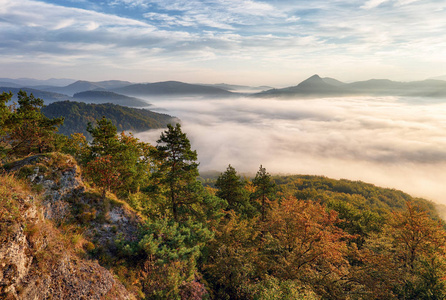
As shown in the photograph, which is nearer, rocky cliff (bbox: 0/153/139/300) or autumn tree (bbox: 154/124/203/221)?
rocky cliff (bbox: 0/153/139/300)

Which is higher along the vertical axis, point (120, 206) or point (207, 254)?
point (120, 206)

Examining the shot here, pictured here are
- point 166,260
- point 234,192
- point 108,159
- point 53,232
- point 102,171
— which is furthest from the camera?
point 234,192

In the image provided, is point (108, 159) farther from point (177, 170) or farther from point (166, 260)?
point (166, 260)

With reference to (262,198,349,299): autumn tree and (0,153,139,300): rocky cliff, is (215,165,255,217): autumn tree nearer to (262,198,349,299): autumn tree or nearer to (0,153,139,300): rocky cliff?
(262,198,349,299): autumn tree

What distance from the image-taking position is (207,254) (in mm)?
22484

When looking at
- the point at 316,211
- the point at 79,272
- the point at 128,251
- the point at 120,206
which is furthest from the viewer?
the point at 316,211

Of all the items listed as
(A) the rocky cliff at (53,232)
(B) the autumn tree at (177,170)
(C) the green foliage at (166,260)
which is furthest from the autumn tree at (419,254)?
(A) the rocky cliff at (53,232)

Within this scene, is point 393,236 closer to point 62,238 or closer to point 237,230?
point 237,230

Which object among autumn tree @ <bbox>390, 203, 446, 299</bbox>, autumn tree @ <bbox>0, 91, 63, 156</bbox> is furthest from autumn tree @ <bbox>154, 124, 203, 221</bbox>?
autumn tree @ <bbox>390, 203, 446, 299</bbox>

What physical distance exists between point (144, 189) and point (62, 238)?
→ 9107mm

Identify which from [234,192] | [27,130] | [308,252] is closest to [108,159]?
[27,130]

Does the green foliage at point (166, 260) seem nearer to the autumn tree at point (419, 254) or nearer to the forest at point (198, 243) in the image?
the forest at point (198, 243)

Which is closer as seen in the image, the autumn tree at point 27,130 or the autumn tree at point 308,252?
the autumn tree at point 308,252

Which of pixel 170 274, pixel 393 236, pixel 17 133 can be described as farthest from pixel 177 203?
pixel 393 236
